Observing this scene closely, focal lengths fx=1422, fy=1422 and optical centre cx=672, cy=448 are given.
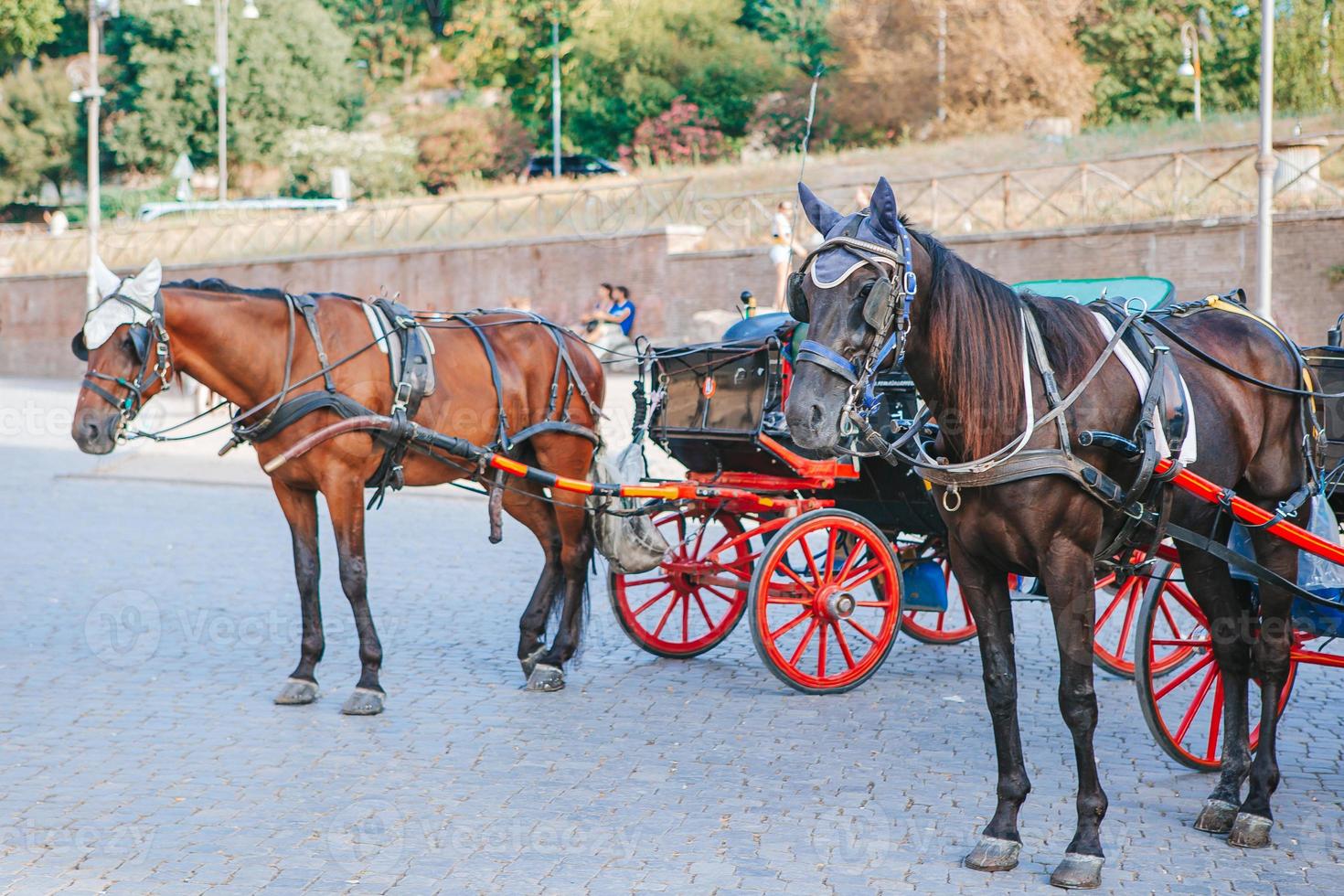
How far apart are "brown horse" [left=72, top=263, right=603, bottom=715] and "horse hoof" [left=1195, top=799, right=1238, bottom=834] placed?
302 cm

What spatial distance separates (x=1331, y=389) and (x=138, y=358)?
4795 mm

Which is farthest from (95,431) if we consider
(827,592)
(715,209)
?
(715,209)

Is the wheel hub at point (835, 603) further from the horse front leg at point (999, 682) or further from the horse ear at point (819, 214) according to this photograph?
the horse ear at point (819, 214)

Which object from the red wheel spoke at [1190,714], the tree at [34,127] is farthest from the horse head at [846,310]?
the tree at [34,127]

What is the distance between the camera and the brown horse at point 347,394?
6.06 m

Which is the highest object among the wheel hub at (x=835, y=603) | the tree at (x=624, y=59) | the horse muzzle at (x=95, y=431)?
the tree at (x=624, y=59)

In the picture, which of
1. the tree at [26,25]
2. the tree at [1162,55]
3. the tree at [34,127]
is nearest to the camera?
the tree at [1162,55]

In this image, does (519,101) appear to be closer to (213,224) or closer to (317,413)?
(213,224)

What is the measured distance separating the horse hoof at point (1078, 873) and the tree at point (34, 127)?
51433 mm

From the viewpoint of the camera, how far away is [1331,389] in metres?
5.27

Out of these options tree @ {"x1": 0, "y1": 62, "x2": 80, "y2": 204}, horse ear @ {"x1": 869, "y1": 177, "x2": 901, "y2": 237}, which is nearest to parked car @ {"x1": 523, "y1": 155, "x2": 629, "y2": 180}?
tree @ {"x1": 0, "y1": 62, "x2": 80, "y2": 204}

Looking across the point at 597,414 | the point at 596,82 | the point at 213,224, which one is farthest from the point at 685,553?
the point at 596,82

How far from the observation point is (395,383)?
6492 mm

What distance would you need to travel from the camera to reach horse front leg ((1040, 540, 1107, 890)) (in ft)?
13.7
